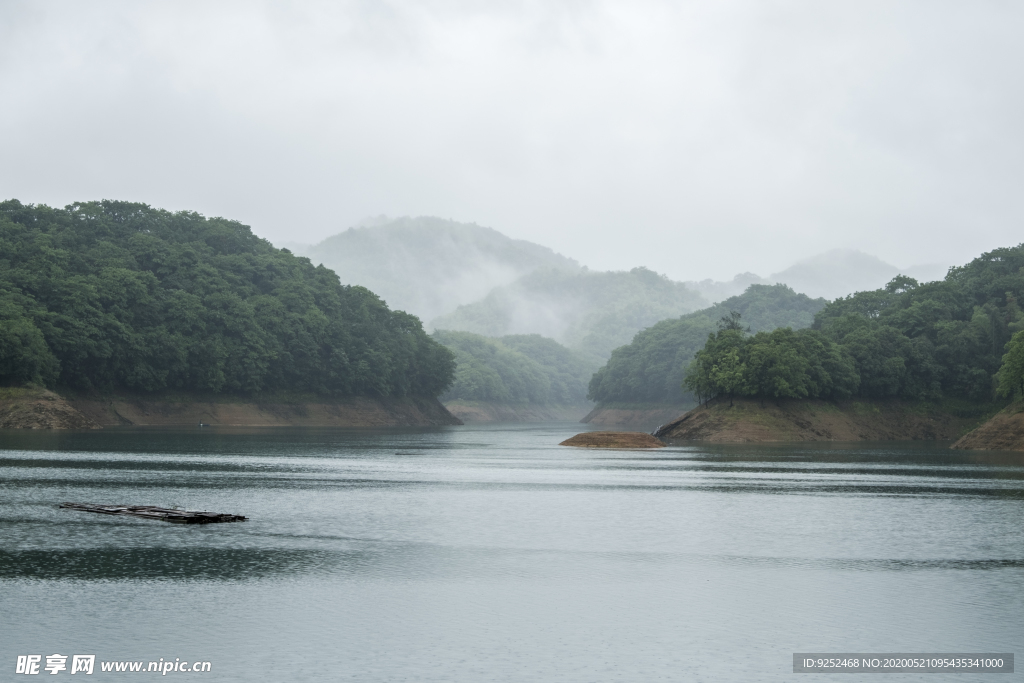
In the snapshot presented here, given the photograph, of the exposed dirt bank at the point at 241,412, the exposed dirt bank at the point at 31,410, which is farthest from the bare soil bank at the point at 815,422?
the exposed dirt bank at the point at 31,410

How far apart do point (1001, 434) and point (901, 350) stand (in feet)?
144

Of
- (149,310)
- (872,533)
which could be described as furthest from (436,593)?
(149,310)

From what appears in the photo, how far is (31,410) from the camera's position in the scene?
121 m

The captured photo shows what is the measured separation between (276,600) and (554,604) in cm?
759

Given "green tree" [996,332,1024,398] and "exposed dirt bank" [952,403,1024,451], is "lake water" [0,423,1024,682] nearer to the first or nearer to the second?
"exposed dirt bank" [952,403,1024,451]

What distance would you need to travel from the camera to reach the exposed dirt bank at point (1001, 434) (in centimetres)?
10425

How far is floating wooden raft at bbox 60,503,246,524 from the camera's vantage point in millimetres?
40938

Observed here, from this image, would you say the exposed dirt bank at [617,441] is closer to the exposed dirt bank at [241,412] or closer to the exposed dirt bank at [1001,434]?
the exposed dirt bank at [1001,434]

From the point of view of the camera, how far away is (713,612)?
26.2 meters

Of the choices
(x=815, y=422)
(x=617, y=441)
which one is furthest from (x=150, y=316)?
(x=815, y=422)

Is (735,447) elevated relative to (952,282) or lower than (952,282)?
lower

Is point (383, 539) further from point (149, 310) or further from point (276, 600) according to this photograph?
point (149, 310)

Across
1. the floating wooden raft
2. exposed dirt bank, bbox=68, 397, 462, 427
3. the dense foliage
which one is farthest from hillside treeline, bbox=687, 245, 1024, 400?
the floating wooden raft

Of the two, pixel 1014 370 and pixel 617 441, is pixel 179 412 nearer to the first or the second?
pixel 617 441
